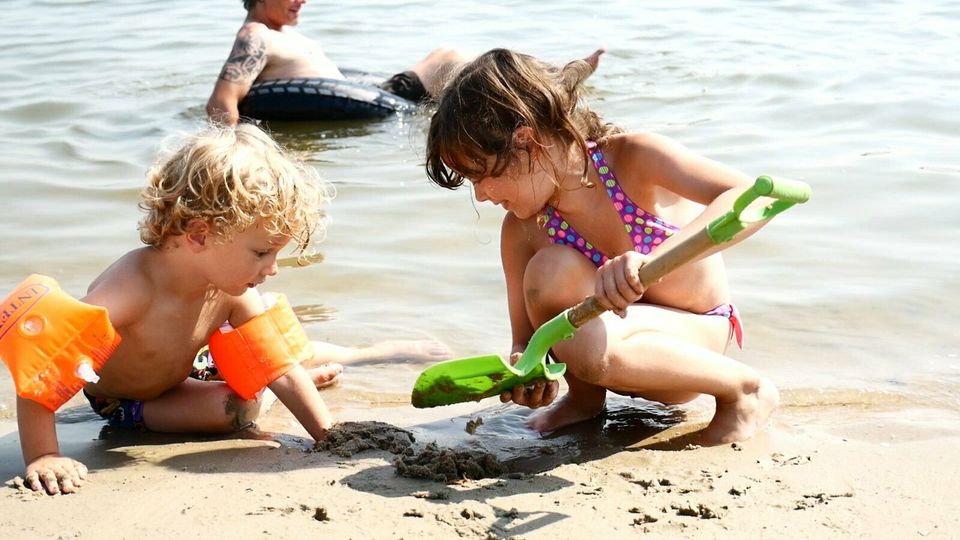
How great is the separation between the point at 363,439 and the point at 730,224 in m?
1.09

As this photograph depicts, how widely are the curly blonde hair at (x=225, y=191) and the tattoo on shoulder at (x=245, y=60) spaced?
4047 mm

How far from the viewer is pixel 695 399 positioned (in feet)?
10.9

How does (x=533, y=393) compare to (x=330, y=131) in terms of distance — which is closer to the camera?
(x=533, y=393)

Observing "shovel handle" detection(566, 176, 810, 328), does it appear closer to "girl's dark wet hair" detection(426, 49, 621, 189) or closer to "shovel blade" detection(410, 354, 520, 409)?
"shovel blade" detection(410, 354, 520, 409)

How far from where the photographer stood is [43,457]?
8.94 feet

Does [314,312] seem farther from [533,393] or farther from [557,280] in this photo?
[533,393]

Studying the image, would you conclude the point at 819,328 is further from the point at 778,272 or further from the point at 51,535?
the point at 51,535

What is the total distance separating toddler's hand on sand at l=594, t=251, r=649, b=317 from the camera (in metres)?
2.53

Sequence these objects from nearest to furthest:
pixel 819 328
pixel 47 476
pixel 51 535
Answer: pixel 51 535, pixel 47 476, pixel 819 328

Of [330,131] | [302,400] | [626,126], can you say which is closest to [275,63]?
Result: [330,131]

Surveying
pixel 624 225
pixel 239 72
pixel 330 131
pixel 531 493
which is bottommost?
pixel 531 493

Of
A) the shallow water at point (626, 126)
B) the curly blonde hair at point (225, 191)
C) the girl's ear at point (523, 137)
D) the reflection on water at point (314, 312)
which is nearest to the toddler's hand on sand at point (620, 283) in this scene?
Result: the girl's ear at point (523, 137)

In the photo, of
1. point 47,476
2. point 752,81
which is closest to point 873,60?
point 752,81

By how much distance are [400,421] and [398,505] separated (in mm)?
821
